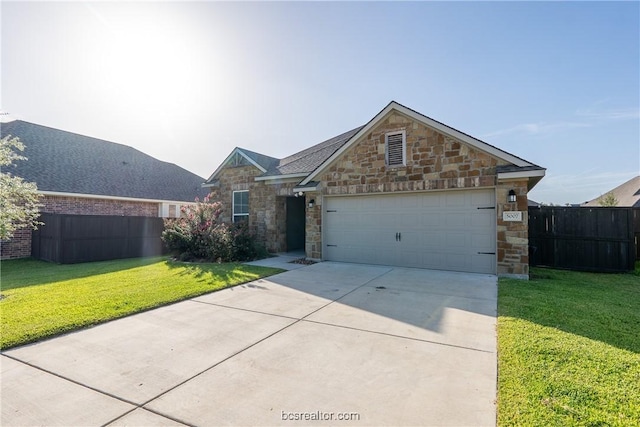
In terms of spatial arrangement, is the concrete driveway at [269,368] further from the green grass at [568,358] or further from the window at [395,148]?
the window at [395,148]

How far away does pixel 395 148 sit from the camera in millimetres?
9836

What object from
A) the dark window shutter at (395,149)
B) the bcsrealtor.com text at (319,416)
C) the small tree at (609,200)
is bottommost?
the bcsrealtor.com text at (319,416)

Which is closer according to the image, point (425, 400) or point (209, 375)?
point (425, 400)

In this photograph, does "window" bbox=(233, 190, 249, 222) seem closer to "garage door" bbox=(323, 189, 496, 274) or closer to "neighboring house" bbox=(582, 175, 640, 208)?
"garage door" bbox=(323, 189, 496, 274)

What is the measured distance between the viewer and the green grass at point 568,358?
2.52m

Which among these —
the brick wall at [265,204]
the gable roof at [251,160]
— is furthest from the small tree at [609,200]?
the gable roof at [251,160]

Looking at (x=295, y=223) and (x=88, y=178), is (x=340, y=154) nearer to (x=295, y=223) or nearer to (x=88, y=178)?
(x=295, y=223)

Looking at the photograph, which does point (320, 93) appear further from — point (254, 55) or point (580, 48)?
point (580, 48)

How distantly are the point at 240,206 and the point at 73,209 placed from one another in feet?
27.0

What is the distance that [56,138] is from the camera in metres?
17.3

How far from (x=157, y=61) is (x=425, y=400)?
33.1 ft

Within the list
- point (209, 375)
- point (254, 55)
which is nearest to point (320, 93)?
point (254, 55)

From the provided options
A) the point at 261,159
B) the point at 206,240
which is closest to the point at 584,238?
the point at 206,240

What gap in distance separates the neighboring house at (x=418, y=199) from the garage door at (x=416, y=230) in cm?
3
